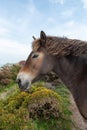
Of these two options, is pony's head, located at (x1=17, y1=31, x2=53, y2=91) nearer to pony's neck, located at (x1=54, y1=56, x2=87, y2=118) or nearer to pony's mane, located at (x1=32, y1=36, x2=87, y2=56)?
pony's mane, located at (x1=32, y1=36, x2=87, y2=56)

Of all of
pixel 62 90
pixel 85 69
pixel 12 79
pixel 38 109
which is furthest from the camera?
pixel 12 79

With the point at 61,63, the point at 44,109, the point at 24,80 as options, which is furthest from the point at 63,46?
the point at 44,109

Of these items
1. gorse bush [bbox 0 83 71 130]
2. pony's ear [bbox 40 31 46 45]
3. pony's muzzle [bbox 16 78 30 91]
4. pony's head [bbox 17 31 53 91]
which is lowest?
gorse bush [bbox 0 83 71 130]

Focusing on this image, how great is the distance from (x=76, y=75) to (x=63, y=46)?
57 centimetres

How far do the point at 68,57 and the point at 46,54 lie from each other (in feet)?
1.32

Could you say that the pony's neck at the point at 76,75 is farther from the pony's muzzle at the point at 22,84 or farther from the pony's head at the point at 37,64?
the pony's muzzle at the point at 22,84

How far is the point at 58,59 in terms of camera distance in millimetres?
6555

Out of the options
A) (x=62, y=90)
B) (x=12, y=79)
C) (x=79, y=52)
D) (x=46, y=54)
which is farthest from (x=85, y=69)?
(x=12, y=79)

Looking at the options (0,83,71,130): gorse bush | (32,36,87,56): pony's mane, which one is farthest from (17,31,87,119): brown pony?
(0,83,71,130): gorse bush

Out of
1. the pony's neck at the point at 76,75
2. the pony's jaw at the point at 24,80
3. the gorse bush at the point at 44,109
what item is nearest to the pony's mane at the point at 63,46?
the pony's neck at the point at 76,75

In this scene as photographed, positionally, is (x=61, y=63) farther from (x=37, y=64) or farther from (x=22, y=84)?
(x=22, y=84)

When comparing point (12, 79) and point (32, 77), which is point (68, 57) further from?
point (12, 79)

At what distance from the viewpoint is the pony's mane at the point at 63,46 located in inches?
253

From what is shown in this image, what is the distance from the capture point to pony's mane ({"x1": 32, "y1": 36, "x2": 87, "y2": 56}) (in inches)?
253
